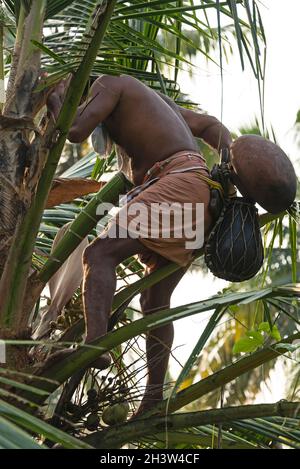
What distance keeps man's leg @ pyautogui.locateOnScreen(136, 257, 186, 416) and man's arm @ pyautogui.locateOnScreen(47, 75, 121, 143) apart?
1.80 ft

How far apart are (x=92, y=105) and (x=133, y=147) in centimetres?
31

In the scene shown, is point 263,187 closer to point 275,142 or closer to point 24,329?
point 275,142

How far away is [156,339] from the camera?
11.8 ft

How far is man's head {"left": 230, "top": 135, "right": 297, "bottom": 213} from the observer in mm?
3529

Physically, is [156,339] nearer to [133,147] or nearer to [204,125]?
[133,147]

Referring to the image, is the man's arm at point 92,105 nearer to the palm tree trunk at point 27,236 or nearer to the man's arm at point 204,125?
the palm tree trunk at point 27,236

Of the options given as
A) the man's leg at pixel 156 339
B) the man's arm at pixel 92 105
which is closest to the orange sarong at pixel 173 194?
the man's leg at pixel 156 339

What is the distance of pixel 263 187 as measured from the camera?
3543 millimetres

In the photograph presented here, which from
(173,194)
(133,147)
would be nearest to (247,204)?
(173,194)

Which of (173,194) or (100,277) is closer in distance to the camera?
(100,277)

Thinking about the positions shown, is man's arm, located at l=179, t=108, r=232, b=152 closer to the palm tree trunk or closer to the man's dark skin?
the man's dark skin

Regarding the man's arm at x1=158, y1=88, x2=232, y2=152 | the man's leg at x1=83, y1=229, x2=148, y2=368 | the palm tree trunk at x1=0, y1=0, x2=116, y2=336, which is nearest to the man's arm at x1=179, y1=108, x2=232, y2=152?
the man's arm at x1=158, y1=88, x2=232, y2=152
